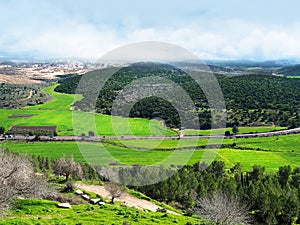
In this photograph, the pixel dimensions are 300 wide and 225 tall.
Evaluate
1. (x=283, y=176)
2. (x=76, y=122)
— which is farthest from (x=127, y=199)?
(x=76, y=122)

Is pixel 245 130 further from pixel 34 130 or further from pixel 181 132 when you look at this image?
pixel 34 130

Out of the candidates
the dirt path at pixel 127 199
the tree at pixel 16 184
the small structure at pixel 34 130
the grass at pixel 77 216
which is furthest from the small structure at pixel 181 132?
the tree at pixel 16 184

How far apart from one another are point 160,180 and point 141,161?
18919 millimetres

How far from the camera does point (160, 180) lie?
36844mm

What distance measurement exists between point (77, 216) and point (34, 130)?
65.5 metres

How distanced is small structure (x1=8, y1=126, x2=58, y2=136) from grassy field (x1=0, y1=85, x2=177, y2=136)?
1.80 metres

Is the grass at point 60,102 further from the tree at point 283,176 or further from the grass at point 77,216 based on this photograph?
the grass at point 77,216

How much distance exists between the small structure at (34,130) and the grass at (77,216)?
58690 mm

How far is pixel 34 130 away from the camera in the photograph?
270 ft

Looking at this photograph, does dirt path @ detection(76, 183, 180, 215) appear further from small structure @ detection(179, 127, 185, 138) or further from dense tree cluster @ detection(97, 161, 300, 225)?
small structure @ detection(179, 127, 185, 138)

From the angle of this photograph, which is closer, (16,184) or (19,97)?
(16,184)

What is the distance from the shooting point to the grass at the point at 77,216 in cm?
1977

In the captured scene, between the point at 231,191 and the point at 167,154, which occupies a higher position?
the point at 231,191

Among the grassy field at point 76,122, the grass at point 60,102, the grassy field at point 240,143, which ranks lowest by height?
the grassy field at point 240,143
